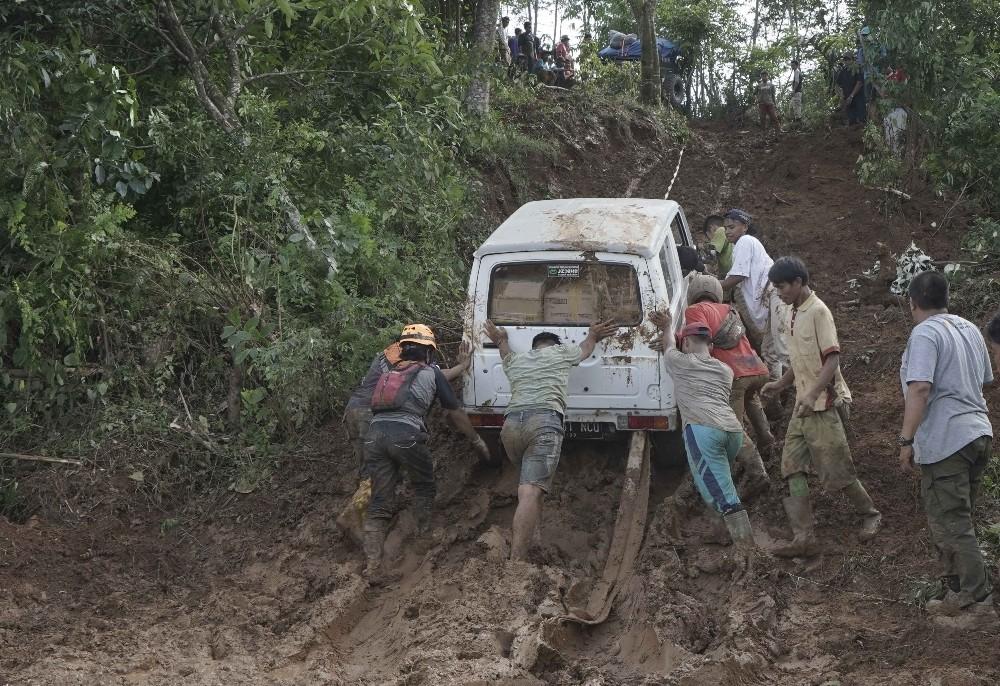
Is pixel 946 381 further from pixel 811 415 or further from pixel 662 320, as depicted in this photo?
pixel 662 320

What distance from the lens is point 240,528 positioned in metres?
7.36

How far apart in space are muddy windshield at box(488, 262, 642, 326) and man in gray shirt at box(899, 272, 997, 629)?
228 cm

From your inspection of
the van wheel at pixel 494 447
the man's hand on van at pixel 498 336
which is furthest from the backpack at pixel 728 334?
the van wheel at pixel 494 447

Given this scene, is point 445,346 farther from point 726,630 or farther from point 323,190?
point 726,630

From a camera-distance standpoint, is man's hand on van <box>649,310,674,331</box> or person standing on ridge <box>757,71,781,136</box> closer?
man's hand on van <box>649,310,674,331</box>

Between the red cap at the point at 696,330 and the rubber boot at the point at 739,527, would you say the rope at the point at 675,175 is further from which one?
the rubber boot at the point at 739,527

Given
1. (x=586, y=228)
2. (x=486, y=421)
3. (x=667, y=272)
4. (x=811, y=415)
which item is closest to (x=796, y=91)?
(x=667, y=272)

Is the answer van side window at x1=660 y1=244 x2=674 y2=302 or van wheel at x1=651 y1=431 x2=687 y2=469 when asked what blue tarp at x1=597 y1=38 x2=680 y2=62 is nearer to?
van side window at x1=660 y1=244 x2=674 y2=302

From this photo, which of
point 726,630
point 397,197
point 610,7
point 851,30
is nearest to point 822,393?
point 726,630

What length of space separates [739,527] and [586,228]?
2419mm

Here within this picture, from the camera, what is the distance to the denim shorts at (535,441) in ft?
21.5

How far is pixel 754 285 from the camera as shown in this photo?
841 centimetres

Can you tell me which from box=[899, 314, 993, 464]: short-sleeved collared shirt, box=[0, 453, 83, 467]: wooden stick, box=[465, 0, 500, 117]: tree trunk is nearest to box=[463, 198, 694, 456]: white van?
box=[899, 314, 993, 464]: short-sleeved collared shirt

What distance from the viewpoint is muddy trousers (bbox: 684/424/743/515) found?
6246 millimetres
